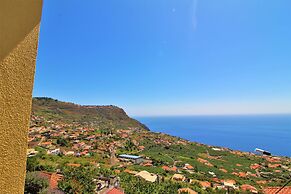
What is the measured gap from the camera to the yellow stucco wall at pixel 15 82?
110cm

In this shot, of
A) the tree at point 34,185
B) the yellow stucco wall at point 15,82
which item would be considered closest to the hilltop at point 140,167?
the tree at point 34,185

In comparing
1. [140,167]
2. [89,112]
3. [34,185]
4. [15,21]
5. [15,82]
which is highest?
[15,21]

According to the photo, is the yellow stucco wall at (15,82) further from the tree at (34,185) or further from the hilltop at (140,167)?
the hilltop at (140,167)

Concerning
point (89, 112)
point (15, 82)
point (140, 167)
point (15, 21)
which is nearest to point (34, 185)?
point (15, 82)

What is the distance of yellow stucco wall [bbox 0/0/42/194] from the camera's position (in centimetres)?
110

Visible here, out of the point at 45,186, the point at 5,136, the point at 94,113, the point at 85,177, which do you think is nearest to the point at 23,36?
the point at 5,136

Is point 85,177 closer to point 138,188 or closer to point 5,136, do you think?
point 138,188

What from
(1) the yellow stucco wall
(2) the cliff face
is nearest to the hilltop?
(1) the yellow stucco wall

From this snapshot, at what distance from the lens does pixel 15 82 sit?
1191 millimetres

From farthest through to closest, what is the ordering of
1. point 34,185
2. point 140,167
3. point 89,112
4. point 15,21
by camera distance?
point 89,112
point 140,167
point 34,185
point 15,21

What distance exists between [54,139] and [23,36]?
117 ft

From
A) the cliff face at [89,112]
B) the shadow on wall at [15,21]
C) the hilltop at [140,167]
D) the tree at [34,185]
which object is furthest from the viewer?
the cliff face at [89,112]

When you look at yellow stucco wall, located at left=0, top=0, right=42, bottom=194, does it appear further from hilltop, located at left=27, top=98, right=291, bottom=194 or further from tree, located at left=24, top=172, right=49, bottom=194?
hilltop, located at left=27, top=98, right=291, bottom=194

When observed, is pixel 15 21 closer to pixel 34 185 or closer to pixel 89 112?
pixel 34 185
